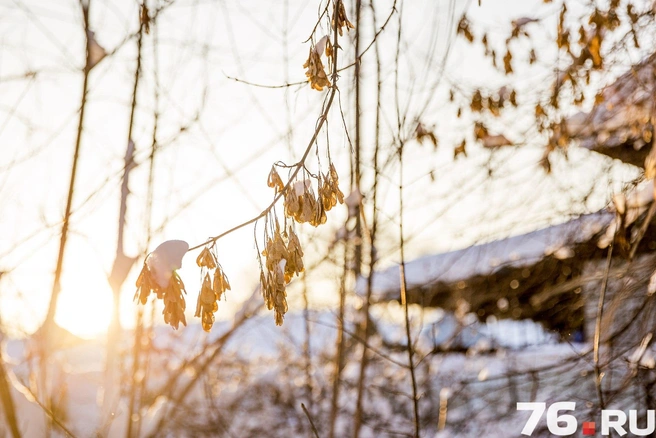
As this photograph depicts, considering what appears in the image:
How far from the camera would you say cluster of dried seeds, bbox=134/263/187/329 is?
1.55 metres

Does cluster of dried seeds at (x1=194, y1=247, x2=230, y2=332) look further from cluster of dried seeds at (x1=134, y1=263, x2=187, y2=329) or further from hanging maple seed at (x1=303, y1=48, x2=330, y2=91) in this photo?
hanging maple seed at (x1=303, y1=48, x2=330, y2=91)

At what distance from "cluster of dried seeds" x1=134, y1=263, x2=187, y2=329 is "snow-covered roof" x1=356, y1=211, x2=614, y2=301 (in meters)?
2.42

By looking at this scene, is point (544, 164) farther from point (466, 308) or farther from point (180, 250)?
point (466, 308)

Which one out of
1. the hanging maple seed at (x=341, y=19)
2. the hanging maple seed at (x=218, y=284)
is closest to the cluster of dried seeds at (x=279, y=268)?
the hanging maple seed at (x=218, y=284)

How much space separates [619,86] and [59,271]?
3805mm

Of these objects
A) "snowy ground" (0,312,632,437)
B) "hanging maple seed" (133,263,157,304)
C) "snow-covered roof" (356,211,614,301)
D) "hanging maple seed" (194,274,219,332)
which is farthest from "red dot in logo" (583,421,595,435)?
"hanging maple seed" (133,263,157,304)

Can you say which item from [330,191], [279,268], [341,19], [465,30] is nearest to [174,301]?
[279,268]

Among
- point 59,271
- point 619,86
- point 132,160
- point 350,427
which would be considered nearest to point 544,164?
point 619,86

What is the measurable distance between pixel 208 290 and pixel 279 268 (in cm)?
20

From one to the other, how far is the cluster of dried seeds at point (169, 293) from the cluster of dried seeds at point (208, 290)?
0.04 m

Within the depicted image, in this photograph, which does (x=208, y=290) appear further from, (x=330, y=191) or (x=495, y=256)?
(x=495, y=256)

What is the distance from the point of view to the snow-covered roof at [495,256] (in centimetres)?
491

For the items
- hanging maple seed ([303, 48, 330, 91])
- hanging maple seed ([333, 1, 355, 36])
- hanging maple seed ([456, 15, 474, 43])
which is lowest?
hanging maple seed ([303, 48, 330, 91])

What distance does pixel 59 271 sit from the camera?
8.48 ft
